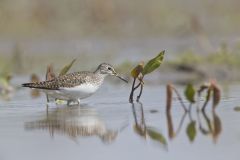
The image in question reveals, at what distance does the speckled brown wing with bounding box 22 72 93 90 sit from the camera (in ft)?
42.1

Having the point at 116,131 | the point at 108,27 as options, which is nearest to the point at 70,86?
the point at 116,131

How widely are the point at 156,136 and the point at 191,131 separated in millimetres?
448

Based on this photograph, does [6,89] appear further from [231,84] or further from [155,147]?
[155,147]

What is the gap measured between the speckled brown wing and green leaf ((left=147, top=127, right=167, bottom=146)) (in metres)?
3.16

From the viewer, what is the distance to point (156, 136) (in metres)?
9.39

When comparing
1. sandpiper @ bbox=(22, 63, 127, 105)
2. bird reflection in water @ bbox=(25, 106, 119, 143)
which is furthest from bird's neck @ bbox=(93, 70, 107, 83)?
bird reflection in water @ bbox=(25, 106, 119, 143)

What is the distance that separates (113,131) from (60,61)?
10.6m

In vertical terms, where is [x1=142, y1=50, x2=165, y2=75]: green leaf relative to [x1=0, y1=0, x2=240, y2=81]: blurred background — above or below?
below

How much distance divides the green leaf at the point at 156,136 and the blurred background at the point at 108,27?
11.1m

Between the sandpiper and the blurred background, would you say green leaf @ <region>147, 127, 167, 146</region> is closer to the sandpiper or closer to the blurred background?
the sandpiper

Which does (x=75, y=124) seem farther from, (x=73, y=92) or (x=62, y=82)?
(x=62, y=82)

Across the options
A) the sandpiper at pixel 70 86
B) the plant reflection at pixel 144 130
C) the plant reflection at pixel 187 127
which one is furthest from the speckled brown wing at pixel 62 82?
the plant reflection at pixel 187 127

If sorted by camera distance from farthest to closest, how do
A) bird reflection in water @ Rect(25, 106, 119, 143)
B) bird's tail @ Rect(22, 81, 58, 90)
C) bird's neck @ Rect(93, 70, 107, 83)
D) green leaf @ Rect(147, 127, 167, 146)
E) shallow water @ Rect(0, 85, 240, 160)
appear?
bird's neck @ Rect(93, 70, 107, 83) < bird's tail @ Rect(22, 81, 58, 90) < bird reflection in water @ Rect(25, 106, 119, 143) < green leaf @ Rect(147, 127, 167, 146) < shallow water @ Rect(0, 85, 240, 160)

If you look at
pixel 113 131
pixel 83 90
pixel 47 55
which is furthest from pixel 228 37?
pixel 113 131
